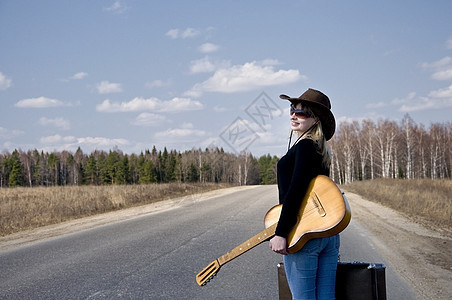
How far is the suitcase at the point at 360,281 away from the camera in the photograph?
8.62 ft

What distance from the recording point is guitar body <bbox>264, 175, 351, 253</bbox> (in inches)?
92.7

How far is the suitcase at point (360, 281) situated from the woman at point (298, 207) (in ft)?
0.51

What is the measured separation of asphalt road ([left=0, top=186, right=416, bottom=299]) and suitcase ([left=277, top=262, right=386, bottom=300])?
2.58 metres

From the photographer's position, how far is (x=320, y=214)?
2.40 meters

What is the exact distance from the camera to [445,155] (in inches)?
2579

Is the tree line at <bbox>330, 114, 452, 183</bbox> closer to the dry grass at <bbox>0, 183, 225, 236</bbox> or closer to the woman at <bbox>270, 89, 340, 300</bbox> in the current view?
the dry grass at <bbox>0, 183, 225, 236</bbox>

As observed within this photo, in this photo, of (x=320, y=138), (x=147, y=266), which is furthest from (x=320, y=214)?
(x=147, y=266)

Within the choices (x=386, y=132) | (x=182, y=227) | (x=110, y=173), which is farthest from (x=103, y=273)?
(x=110, y=173)

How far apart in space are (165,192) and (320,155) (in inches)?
1283

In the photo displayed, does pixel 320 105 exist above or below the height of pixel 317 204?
above

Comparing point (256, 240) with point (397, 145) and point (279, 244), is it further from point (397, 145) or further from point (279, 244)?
point (397, 145)

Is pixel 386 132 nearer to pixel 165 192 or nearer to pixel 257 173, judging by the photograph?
pixel 165 192

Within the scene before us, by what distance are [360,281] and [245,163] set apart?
8931 centimetres

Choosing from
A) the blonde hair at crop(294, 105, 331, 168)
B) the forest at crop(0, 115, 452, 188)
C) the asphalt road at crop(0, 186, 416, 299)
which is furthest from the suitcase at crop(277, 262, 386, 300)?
the forest at crop(0, 115, 452, 188)
